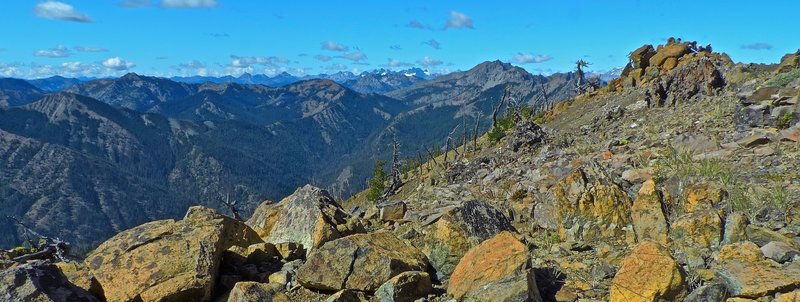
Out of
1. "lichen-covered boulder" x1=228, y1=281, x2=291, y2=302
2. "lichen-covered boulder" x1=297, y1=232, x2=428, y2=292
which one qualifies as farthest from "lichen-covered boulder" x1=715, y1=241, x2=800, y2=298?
A: "lichen-covered boulder" x1=228, y1=281, x2=291, y2=302

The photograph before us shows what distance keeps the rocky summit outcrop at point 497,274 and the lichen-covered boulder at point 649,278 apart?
1233 millimetres

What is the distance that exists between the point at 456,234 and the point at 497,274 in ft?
7.79

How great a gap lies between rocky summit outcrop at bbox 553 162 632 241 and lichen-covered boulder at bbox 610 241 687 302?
336 centimetres

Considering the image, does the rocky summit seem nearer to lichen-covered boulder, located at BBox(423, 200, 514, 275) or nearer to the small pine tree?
lichen-covered boulder, located at BBox(423, 200, 514, 275)

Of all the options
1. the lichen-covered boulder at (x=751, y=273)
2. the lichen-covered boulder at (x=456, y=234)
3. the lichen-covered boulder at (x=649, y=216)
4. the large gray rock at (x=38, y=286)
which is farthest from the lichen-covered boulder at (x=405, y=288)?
the large gray rock at (x=38, y=286)

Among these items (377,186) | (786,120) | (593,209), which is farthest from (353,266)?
(377,186)

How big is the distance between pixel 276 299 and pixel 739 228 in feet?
25.9

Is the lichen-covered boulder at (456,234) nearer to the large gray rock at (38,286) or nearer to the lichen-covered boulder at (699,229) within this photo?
the lichen-covered boulder at (699,229)

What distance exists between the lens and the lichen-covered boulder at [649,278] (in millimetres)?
7184

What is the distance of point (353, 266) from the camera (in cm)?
900

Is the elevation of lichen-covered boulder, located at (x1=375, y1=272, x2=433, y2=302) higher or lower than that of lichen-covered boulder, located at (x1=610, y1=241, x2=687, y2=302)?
lower

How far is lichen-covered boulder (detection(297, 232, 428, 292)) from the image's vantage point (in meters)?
8.83

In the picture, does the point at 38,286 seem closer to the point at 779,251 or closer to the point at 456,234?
the point at 456,234

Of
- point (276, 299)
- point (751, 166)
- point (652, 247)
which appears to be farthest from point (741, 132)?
point (276, 299)
